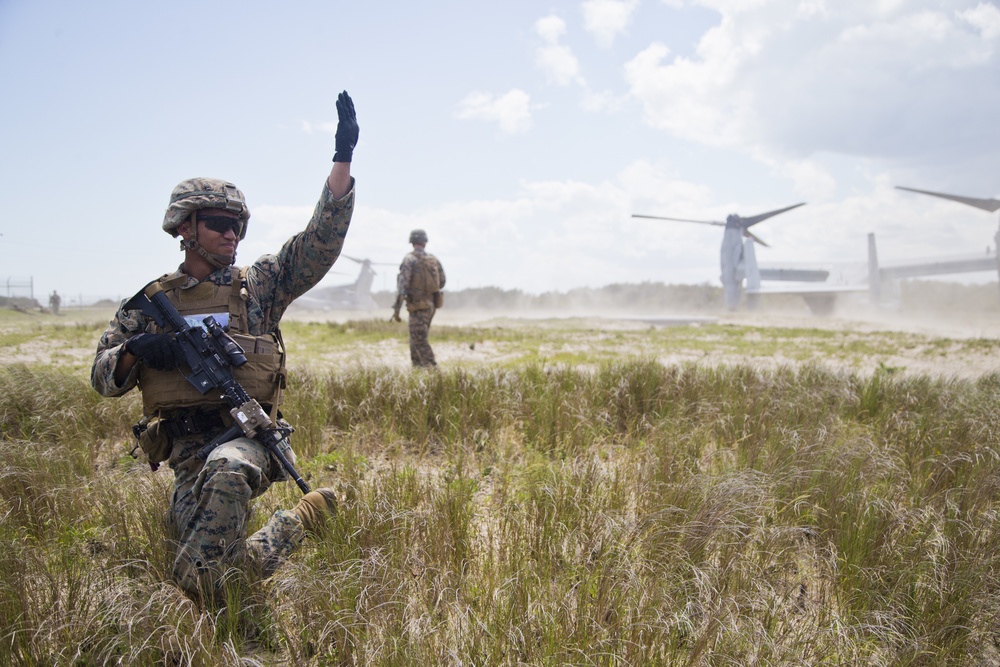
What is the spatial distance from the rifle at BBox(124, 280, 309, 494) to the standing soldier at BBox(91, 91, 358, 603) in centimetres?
5

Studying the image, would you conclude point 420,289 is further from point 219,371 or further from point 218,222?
point 219,371

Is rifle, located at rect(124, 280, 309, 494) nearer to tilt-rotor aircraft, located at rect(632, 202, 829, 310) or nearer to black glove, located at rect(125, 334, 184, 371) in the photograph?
black glove, located at rect(125, 334, 184, 371)

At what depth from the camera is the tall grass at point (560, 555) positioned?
2.15 meters

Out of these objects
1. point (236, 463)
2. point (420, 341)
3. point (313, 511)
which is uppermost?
point (420, 341)

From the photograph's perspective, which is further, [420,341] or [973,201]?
[973,201]

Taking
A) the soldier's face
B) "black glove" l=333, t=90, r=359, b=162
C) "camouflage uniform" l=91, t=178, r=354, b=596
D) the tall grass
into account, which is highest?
"black glove" l=333, t=90, r=359, b=162

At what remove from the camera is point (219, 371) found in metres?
2.83

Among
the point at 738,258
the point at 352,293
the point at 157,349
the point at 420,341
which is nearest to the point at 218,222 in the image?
the point at 157,349

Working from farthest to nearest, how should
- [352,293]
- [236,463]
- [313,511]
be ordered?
[352,293]
[313,511]
[236,463]

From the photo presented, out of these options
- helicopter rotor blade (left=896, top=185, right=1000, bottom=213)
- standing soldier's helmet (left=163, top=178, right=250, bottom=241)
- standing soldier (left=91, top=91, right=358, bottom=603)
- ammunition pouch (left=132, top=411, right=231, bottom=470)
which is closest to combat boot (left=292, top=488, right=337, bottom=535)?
standing soldier (left=91, top=91, right=358, bottom=603)

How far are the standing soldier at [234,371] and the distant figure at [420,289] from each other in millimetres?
6371

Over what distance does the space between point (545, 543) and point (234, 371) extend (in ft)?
5.46

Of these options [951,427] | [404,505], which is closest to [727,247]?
[951,427]

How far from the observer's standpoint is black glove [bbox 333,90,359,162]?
10.2 ft
